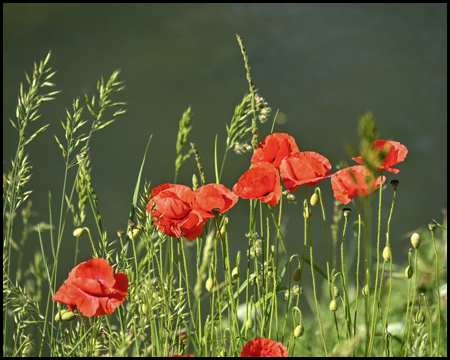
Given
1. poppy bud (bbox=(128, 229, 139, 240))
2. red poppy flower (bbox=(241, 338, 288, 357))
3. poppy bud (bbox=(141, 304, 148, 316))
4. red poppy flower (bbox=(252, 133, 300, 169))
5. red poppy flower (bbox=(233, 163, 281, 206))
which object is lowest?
red poppy flower (bbox=(241, 338, 288, 357))

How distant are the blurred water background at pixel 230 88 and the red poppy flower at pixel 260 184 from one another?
1.53 m

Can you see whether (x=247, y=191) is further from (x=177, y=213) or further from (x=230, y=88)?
(x=230, y=88)

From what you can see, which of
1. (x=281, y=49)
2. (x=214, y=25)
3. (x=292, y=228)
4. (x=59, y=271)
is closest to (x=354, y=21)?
(x=281, y=49)

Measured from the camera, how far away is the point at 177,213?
0.80 meters

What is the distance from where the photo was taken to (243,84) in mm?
3250

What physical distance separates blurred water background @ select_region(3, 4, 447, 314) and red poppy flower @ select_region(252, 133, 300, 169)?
4.83 ft

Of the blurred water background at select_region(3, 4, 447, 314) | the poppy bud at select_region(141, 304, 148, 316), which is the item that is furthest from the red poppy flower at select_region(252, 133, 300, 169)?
the blurred water background at select_region(3, 4, 447, 314)

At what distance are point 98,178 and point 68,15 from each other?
1337 millimetres

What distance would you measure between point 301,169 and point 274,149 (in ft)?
0.26

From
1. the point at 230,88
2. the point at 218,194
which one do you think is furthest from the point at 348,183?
the point at 230,88

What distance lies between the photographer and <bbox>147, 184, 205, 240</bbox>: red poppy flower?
2.60 ft

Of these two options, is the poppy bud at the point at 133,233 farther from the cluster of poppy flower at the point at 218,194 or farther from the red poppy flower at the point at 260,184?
the red poppy flower at the point at 260,184

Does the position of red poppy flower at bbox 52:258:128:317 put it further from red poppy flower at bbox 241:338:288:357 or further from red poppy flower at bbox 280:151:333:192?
red poppy flower at bbox 280:151:333:192

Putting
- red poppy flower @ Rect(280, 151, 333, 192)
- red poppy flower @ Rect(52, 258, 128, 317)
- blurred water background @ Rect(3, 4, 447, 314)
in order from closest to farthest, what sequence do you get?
1. red poppy flower @ Rect(52, 258, 128, 317)
2. red poppy flower @ Rect(280, 151, 333, 192)
3. blurred water background @ Rect(3, 4, 447, 314)
